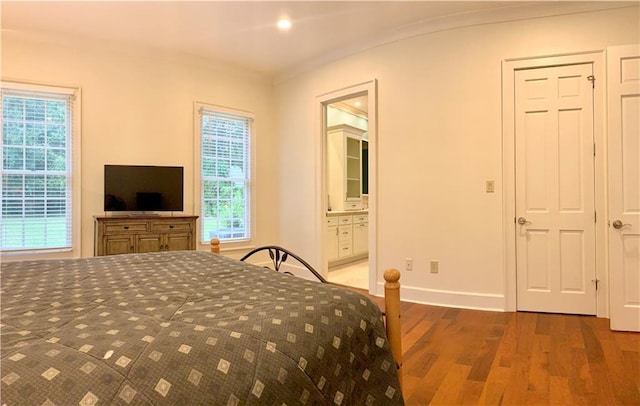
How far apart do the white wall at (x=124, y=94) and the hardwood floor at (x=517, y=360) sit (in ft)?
10.6

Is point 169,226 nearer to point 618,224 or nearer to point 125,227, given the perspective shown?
point 125,227

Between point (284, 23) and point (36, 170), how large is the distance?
117 inches

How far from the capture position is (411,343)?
2.64 metres

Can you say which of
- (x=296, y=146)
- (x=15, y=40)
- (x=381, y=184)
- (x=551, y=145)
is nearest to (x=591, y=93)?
(x=551, y=145)

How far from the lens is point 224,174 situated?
193 inches

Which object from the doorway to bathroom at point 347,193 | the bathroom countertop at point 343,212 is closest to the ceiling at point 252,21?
the doorway to bathroom at point 347,193

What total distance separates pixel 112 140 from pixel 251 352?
4.01m

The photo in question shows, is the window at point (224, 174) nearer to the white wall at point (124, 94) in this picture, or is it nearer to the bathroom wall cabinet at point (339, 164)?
the white wall at point (124, 94)

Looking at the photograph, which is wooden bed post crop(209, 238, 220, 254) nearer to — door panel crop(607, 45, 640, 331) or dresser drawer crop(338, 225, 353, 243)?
door panel crop(607, 45, 640, 331)

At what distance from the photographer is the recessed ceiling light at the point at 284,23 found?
359 centimetres

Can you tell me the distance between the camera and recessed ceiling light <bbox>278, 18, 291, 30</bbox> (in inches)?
141

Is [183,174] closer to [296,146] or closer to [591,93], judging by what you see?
[296,146]

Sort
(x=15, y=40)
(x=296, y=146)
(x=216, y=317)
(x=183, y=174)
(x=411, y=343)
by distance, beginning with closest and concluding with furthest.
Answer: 1. (x=216, y=317)
2. (x=411, y=343)
3. (x=15, y=40)
4. (x=183, y=174)
5. (x=296, y=146)

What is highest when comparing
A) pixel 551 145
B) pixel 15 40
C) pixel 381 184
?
pixel 15 40
